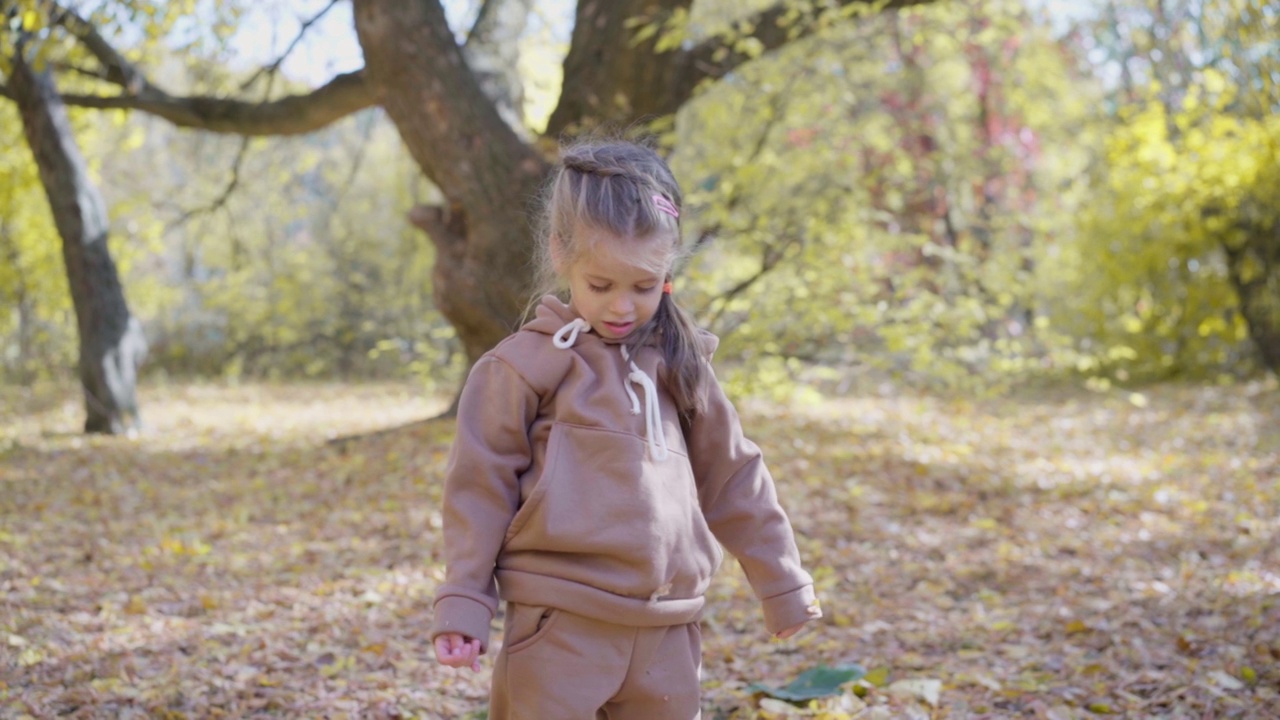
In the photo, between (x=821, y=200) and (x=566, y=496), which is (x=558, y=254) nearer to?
(x=566, y=496)

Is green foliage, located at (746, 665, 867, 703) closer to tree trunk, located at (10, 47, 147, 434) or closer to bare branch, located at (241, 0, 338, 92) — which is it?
bare branch, located at (241, 0, 338, 92)

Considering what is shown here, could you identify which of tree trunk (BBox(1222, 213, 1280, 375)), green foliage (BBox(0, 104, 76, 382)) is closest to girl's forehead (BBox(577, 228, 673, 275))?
green foliage (BBox(0, 104, 76, 382))

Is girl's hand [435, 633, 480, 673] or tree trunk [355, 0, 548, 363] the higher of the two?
tree trunk [355, 0, 548, 363]

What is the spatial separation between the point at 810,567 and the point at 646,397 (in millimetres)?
3271

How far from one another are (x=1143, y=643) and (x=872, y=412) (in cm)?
654

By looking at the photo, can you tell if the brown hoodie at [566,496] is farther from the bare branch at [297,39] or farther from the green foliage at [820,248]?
the bare branch at [297,39]

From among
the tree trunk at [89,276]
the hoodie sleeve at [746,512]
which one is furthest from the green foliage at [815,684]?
the tree trunk at [89,276]

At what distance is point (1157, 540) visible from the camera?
5625 mm

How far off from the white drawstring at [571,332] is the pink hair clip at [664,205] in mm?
268

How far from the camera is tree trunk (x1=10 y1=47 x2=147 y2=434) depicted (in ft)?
30.1

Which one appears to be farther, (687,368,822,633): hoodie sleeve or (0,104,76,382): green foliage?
(0,104,76,382): green foliage

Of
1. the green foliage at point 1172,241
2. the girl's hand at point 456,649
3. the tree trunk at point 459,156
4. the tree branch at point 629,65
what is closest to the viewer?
the girl's hand at point 456,649

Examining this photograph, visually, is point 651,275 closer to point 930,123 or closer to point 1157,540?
point 1157,540

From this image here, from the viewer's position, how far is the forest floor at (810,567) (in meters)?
3.45
